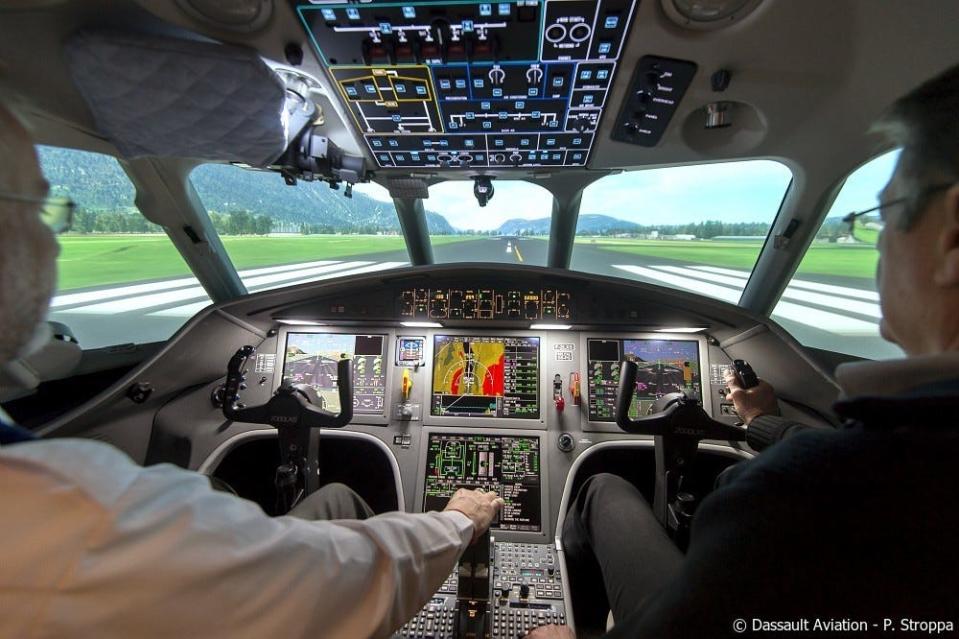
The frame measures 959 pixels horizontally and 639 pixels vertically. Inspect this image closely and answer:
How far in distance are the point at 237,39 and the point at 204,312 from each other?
1.56 meters

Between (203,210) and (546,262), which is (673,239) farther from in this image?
(203,210)

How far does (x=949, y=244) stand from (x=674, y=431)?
3.93ft

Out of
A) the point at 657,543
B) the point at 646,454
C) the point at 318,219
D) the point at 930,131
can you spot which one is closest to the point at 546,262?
the point at 646,454

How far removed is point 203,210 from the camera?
2.61 meters

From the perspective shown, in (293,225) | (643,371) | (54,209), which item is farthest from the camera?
(293,225)

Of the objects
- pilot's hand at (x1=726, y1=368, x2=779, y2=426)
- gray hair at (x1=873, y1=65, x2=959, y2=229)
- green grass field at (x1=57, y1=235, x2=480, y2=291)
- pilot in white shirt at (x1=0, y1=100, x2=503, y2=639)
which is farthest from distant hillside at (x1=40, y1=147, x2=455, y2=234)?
gray hair at (x1=873, y1=65, x2=959, y2=229)

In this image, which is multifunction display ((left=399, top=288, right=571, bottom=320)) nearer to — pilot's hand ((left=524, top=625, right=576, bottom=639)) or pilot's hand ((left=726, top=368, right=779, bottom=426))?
pilot's hand ((left=726, top=368, right=779, bottom=426))

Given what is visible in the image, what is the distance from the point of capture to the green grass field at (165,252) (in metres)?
2.29

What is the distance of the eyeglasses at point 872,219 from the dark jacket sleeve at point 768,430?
0.70 meters

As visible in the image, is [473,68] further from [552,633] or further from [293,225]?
[293,225]

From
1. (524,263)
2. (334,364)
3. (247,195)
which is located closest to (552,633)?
(334,364)

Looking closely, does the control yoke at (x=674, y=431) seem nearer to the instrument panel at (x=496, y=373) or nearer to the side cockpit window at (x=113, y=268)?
the instrument panel at (x=496, y=373)

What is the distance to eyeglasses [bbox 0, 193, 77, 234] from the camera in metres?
0.66

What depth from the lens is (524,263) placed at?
268cm
